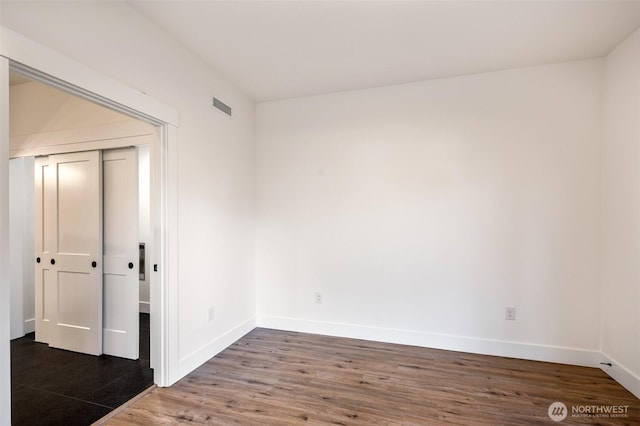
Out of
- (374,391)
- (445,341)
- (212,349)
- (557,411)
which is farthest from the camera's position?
(445,341)

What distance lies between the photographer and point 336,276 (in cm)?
356

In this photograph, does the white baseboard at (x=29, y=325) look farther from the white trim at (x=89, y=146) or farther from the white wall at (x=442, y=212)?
the white wall at (x=442, y=212)

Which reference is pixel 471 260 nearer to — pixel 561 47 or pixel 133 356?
pixel 561 47

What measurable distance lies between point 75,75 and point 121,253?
6.22 ft

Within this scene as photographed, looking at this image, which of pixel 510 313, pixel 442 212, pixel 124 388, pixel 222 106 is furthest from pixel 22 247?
pixel 510 313

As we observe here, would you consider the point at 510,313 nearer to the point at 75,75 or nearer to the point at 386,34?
the point at 386,34

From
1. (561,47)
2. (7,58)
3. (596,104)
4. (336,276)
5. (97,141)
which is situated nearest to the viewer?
(7,58)

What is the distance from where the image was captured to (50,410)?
7.21ft

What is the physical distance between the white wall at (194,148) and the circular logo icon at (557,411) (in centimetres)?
280

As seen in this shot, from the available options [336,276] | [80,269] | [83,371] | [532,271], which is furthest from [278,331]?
[532,271]

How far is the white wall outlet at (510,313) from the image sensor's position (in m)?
2.99

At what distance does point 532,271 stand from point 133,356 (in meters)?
3.99

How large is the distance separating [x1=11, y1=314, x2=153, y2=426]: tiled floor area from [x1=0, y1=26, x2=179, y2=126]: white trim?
85.0 inches

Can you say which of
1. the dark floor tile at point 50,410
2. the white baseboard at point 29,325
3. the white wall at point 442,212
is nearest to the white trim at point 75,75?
the white wall at point 442,212
